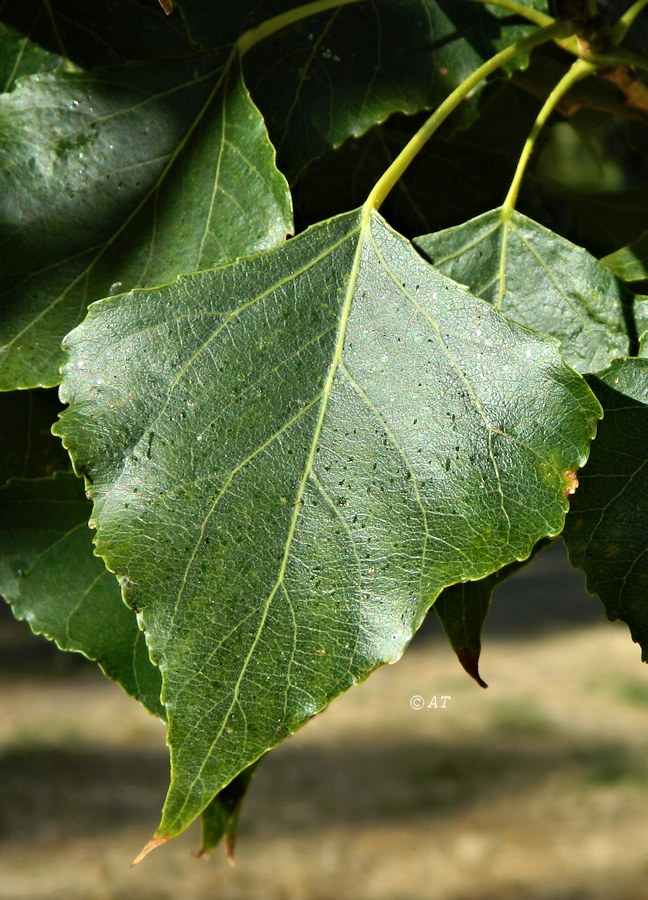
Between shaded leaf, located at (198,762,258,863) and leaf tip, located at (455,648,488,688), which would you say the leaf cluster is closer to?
leaf tip, located at (455,648,488,688)

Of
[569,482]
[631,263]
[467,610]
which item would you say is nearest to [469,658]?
[467,610]

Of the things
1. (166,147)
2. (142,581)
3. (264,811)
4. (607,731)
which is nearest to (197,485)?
(142,581)

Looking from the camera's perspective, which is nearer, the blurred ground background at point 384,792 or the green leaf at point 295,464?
the green leaf at point 295,464

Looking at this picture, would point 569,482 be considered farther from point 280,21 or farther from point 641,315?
point 280,21

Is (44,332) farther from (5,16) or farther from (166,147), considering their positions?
(5,16)

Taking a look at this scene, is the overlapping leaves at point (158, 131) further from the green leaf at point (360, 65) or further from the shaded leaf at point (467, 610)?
the shaded leaf at point (467, 610)

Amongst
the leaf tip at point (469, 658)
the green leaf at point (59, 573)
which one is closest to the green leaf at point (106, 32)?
the green leaf at point (59, 573)
